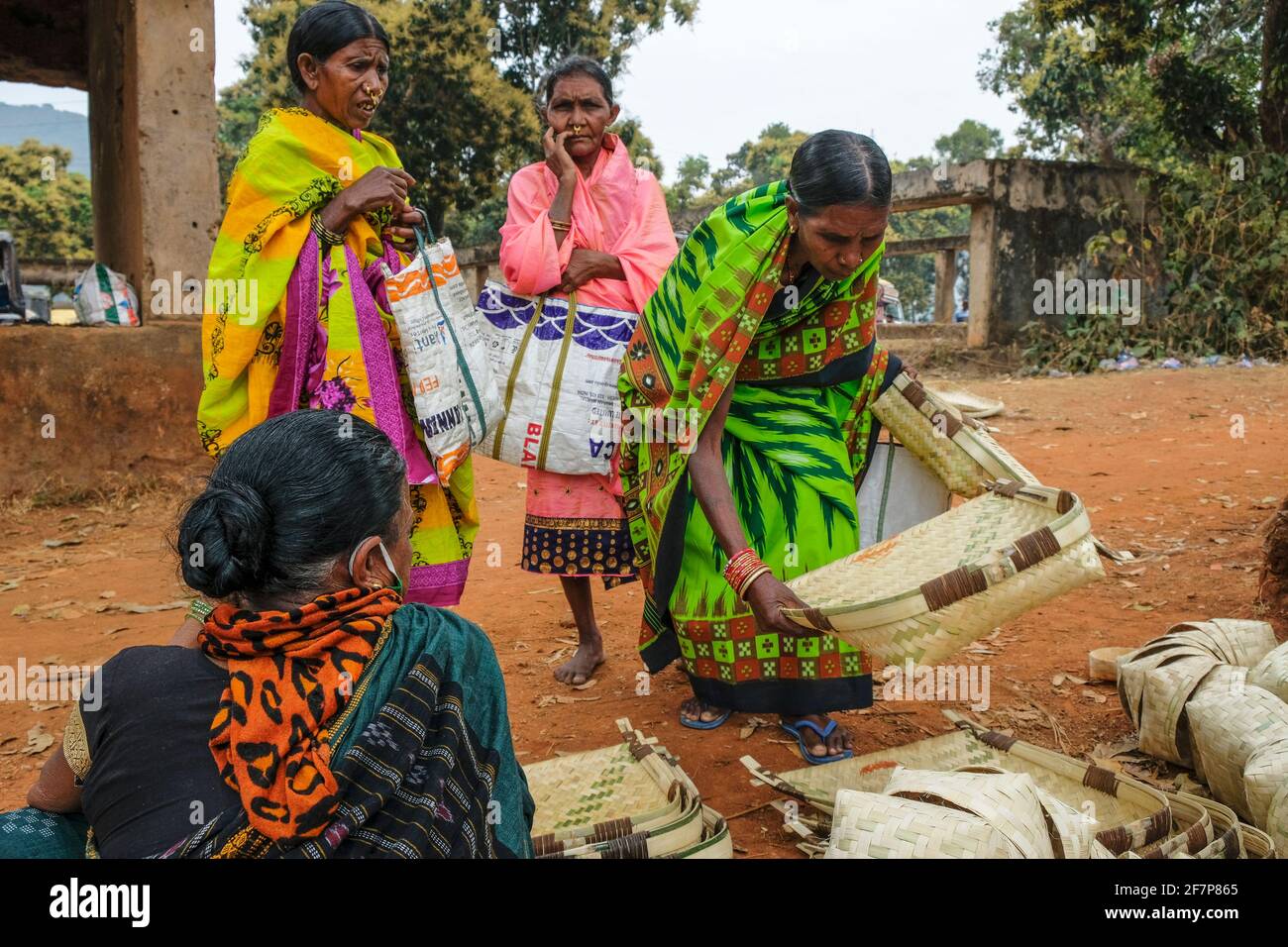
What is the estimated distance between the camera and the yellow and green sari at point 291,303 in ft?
10.1

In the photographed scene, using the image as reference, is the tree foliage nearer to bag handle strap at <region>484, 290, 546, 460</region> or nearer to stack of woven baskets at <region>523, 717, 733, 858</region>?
bag handle strap at <region>484, 290, 546, 460</region>

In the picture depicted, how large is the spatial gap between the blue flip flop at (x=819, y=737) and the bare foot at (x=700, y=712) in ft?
0.79

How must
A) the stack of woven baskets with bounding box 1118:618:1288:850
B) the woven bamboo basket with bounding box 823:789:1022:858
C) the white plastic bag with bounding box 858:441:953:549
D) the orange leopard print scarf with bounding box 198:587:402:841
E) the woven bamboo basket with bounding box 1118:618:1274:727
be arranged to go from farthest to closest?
1. the white plastic bag with bounding box 858:441:953:549
2. the woven bamboo basket with bounding box 1118:618:1274:727
3. the stack of woven baskets with bounding box 1118:618:1288:850
4. the woven bamboo basket with bounding box 823:789:1022:858
5. the orange leopard print scarf with bounding box 198:587:402:841

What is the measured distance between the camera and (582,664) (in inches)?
157

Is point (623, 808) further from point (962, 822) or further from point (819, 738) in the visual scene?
point (962, 822)

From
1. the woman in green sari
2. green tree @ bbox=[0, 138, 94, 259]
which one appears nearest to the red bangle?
the woman in green sari

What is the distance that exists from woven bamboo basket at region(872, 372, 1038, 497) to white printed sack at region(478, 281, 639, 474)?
1.00 m

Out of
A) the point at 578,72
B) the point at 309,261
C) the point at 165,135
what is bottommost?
the point at 309,261

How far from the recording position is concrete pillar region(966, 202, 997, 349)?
38.1 feet

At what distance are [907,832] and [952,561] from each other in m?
0.79

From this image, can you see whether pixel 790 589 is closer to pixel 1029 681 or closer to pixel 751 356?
pixel 751 356

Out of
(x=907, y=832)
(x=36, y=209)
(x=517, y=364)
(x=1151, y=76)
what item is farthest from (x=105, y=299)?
(x=36, y=209)

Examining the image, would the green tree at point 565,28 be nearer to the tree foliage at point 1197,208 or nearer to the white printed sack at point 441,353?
the tree foliage at point 1197,208

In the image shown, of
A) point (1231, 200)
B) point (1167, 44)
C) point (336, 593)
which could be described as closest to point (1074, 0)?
point (1167, 44)
